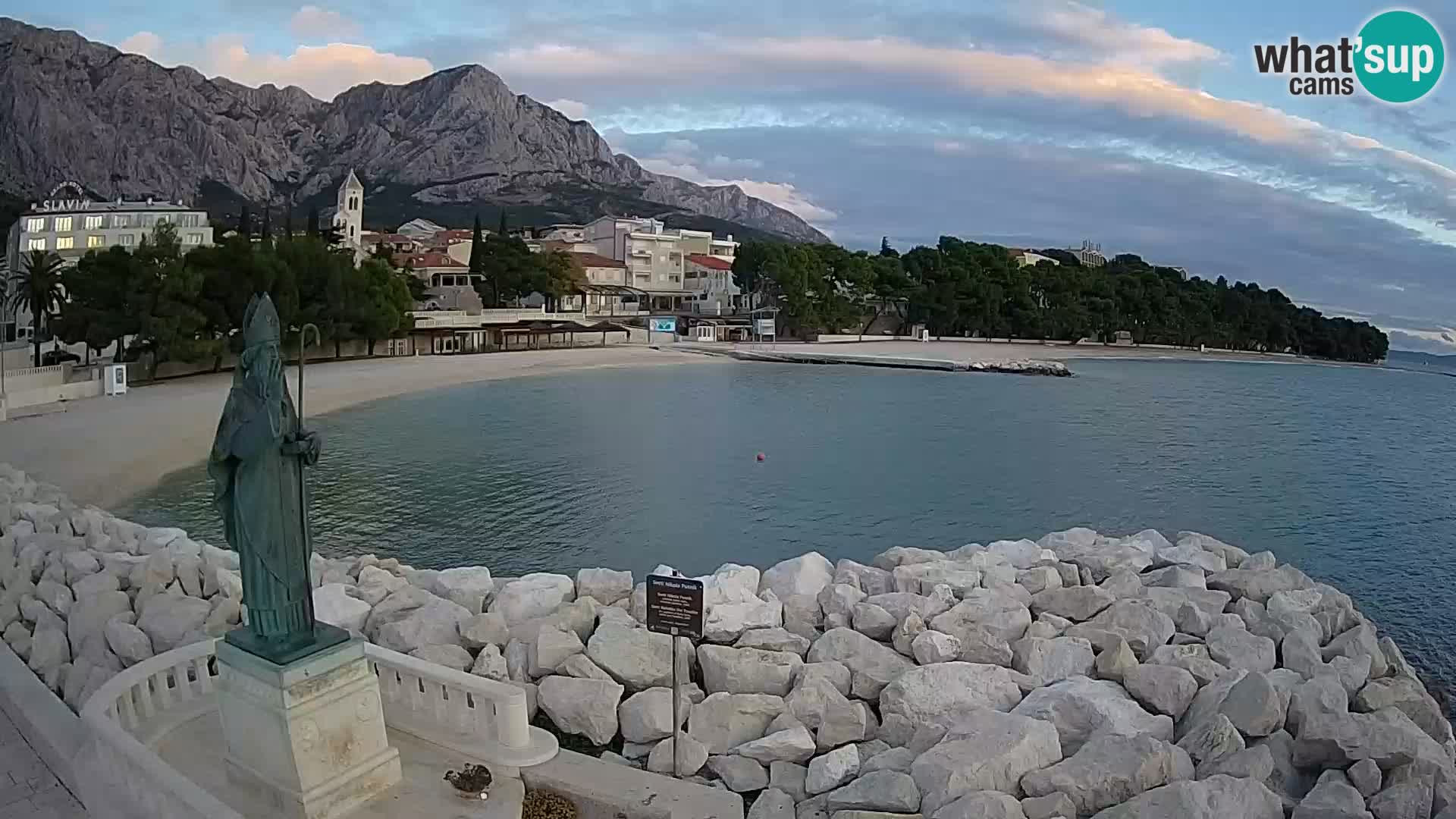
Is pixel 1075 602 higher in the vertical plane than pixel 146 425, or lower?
higher

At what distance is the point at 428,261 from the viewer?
6288cm

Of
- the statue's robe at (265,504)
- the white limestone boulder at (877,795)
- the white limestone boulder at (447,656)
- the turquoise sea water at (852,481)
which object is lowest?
the turquoise sea water at (852,481)

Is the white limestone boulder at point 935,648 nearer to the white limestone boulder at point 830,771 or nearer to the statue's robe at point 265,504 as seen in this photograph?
the white limestone boulder at point 830,771

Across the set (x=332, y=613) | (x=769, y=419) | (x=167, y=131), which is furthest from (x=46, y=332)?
(x=167, y=131)

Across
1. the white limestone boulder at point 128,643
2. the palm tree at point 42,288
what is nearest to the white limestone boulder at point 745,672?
the white limestone boulder at point 128,643

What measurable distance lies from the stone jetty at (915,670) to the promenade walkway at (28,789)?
2.70 ft

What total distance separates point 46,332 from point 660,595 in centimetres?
4133

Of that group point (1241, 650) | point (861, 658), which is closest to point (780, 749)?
point (861, 658)

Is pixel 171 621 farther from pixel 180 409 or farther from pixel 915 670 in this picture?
pixel 180 409

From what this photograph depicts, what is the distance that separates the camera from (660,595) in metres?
5.80

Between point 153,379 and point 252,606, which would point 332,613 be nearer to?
point 252,606

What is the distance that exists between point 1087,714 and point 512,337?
171 ft

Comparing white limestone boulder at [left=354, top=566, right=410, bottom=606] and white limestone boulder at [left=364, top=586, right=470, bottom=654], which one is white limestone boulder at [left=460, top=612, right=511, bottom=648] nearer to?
white limestone boulder at [left=364, top=586, right=470, bottom=654]

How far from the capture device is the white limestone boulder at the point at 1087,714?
614 cm
